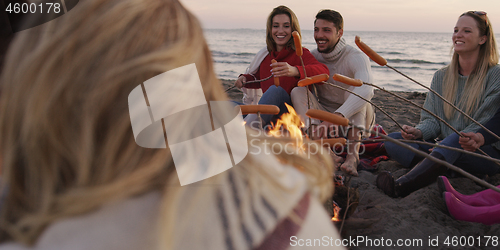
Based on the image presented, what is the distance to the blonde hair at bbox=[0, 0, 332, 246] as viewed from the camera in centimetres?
50

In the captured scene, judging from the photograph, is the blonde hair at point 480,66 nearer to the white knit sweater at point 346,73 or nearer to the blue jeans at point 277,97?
the white knit sweater at point 346,73

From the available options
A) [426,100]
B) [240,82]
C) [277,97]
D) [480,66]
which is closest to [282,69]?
[277,97]

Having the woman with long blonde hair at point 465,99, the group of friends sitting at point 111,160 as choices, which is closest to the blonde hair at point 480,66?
the woman with long blonde hair at point 465,99

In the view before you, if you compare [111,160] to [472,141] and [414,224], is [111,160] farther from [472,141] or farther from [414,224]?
[472,141]

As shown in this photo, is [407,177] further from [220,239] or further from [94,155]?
[94,155]

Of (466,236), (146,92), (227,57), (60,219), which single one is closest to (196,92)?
(146,92)

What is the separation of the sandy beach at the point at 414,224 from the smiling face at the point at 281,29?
1.45 meters

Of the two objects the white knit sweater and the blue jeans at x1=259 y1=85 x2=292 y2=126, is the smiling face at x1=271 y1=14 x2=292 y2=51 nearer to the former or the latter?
the white knit sweater

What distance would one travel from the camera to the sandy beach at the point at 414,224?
1.66 metres

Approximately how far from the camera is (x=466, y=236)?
169 cm

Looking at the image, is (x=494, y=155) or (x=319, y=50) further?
(x=319, y=50)

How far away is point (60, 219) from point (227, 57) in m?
15.4

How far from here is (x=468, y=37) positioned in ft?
7.54

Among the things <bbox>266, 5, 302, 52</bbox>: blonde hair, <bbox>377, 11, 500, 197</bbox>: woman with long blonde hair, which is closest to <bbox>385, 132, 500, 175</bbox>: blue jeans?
<bbox>377, 11, 500, 197</bbox>: woman with long blonde hair
